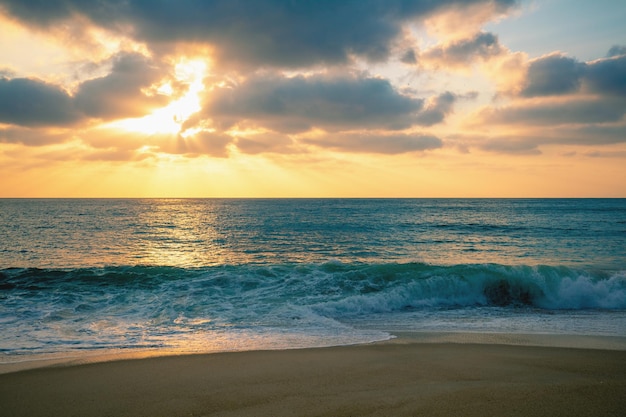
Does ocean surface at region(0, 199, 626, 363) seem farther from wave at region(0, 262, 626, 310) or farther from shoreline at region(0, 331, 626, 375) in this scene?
shoreline at region(0, 331, 626, 375)

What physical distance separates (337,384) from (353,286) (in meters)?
10.2

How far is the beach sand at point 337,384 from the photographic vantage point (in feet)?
17.2

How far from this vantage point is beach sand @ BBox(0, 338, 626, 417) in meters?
5.24

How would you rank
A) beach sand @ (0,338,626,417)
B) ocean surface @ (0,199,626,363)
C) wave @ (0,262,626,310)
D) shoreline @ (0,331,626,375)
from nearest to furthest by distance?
beach sand @ (0,338,626,417), shoreline @ (0,331,626,375), ocean surface @ (0,199,626,363), wave @ (0,262,626,310)

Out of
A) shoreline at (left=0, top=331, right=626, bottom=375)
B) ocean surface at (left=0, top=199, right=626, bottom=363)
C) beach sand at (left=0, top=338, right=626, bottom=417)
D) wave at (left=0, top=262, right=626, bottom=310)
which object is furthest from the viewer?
wave at (left=0, top=262, right=626, bottom=310)

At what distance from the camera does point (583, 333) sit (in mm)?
9758

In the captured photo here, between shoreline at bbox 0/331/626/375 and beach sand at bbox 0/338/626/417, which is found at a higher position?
beach sand at bbox 0/338/626/417

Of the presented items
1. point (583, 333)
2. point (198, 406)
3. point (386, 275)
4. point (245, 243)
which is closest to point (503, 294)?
point (386, 275)

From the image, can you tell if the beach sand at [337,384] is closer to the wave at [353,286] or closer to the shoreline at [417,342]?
the shoreline at [417,342]

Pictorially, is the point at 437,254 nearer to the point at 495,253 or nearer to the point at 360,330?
the point at 495,253

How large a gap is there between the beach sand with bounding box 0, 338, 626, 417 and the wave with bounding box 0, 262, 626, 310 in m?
5.86

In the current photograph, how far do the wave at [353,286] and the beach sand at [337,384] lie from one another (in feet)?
19.2

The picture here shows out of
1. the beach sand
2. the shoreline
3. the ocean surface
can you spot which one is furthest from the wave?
the beach sand

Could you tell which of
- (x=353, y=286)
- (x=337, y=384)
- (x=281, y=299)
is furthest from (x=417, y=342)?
(x=353, y=286)
